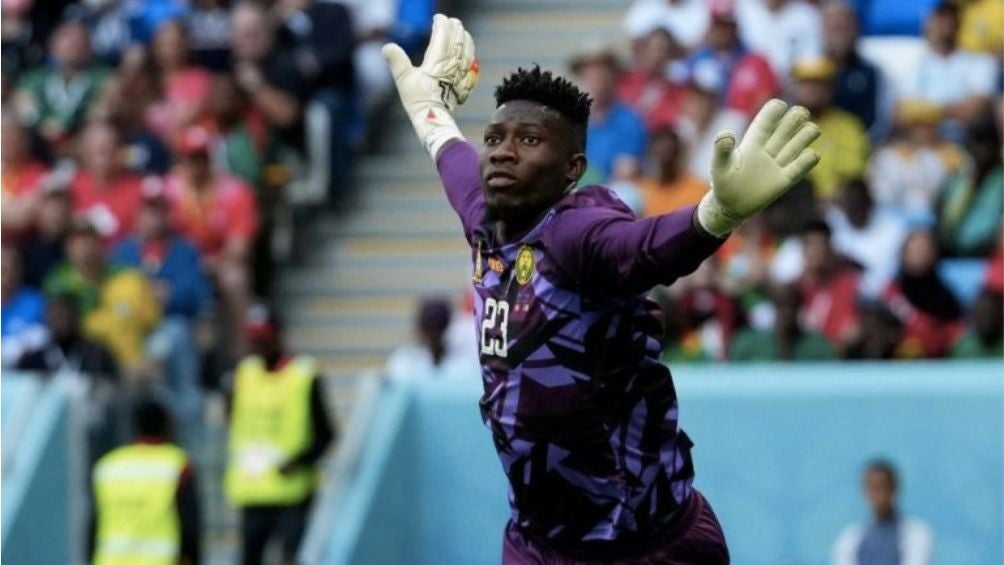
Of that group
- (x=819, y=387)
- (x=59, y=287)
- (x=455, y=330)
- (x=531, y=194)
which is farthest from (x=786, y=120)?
(x=59, y=287)

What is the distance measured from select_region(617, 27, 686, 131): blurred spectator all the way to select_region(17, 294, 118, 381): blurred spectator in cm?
331

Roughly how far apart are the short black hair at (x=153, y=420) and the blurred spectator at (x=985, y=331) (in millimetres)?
3865

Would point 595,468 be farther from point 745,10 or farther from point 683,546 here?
point 745,10

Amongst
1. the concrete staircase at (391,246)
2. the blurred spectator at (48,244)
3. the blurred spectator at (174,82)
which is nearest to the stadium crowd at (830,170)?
the concrete staircase at (391,246)

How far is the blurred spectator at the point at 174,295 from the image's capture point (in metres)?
12.8

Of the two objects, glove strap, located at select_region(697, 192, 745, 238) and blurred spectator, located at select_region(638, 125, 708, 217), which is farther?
blurred spectator, located at select_region(638, 125, 708, 217)

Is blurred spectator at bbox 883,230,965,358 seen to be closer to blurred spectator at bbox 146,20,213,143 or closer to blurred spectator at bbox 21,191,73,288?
blurred spectator at bbox 21,191,73,288

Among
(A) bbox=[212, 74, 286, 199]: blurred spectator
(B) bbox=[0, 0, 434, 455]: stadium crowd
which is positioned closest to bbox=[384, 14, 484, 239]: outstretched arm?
(B) bbox=[0, 0, 434, 455]: stadium crowd

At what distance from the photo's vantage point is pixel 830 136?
12984 mm

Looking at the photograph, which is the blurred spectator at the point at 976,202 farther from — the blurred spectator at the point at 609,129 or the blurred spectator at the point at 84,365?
the blurred spectator at the point at 84,365

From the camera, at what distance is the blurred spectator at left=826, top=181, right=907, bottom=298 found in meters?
12.2

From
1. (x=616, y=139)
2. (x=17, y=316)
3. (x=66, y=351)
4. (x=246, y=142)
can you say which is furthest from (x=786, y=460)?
(x=17, y=316)

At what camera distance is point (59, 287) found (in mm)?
13344

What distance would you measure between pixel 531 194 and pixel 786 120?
29.0 inches
